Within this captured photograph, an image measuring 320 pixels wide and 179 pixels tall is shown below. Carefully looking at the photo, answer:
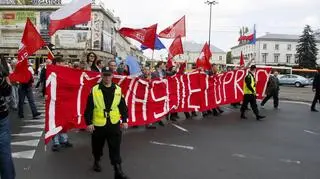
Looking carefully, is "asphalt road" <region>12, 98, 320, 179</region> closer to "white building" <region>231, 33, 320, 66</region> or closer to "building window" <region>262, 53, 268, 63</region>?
"white building" <region>231, 33, 320, 66</region>

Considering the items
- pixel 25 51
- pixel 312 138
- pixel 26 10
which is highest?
pixel 26 10

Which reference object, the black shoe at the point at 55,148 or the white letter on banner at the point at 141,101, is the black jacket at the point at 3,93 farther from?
the white letter on banner at the point at 141,101

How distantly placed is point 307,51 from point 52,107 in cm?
8675

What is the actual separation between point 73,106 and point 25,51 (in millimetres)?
2175

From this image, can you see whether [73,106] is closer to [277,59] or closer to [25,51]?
[25,51]

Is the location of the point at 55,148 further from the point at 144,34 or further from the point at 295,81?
the point at 295,81

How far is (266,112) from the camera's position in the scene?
16.3 metres

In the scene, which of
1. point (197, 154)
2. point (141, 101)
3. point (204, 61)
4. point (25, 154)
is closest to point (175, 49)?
point (204, 61)

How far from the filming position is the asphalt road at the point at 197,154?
688 centimetres

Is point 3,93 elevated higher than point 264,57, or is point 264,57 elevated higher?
point 264,57

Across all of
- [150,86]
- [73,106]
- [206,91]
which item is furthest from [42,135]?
[206,91]

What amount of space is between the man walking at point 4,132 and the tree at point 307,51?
88.4 m

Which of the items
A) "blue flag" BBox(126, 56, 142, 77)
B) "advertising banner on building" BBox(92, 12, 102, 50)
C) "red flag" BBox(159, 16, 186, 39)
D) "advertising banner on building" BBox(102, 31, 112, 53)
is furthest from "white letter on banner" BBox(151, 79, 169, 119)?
"advertising banner on building" BBox(102, 31, 112, 53)

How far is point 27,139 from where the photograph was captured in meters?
9.57
